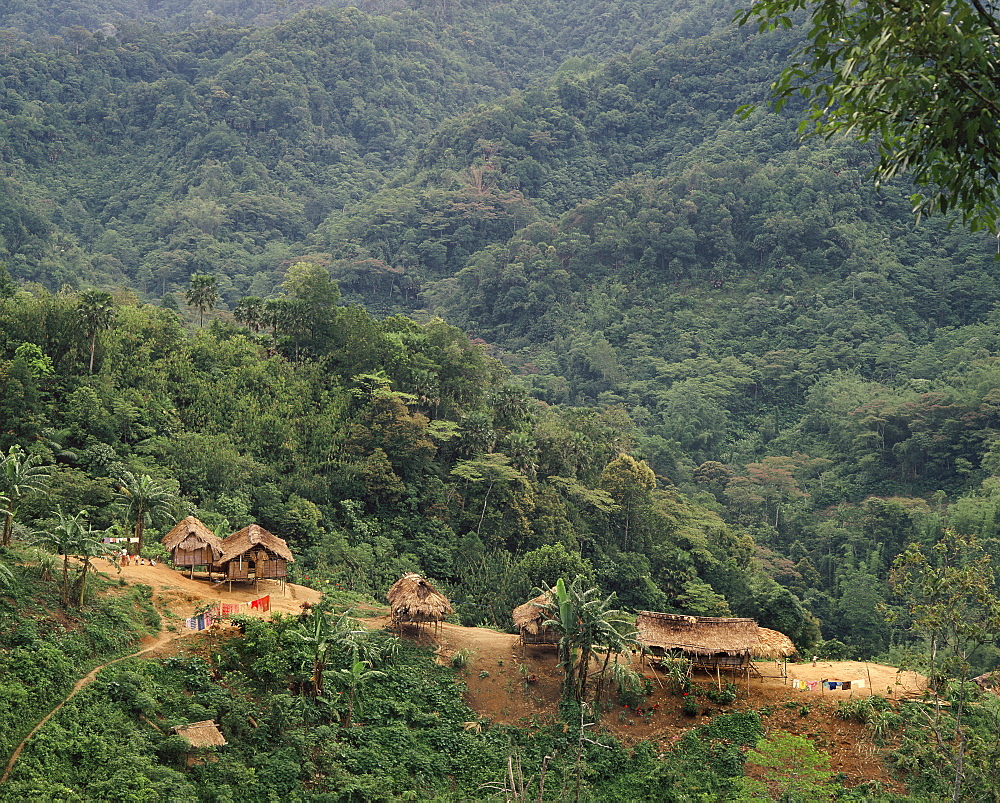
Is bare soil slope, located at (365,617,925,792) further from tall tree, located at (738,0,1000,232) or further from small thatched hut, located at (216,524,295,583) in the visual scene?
tall tree, located at (738,0,1000,232)

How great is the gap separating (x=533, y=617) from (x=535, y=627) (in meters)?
0.40

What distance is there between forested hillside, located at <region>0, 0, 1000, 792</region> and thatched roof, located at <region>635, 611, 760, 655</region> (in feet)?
13.0

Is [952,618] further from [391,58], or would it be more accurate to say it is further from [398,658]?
[391,58]

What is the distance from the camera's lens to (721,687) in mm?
25547

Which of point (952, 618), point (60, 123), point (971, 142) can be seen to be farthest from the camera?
point (60, 123)

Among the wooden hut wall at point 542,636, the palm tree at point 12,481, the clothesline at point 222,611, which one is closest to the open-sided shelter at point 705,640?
the wooden hut wall at point 542,636

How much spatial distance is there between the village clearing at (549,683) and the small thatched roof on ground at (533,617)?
81 cm

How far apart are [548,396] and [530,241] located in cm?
1971

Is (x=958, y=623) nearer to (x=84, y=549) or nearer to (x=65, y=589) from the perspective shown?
(x=84, y=549)

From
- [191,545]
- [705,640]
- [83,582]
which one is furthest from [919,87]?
[191,545]

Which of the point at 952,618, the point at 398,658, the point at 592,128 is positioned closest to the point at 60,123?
the point at 592,128

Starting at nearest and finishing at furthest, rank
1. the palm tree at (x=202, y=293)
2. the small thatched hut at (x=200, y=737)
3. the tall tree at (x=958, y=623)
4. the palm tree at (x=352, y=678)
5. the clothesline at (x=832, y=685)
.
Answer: the tall tree at (x=958, y=623) < the small thatched hut at (x=200, y=737) < the palm tree at (x=352, y=678) < the clothesline at (x=832, y=685) < the palm tree at (x=202, y=293)

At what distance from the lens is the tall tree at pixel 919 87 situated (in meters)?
5.59

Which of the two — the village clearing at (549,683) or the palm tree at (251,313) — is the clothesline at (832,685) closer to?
the village clearing at (549,683)
